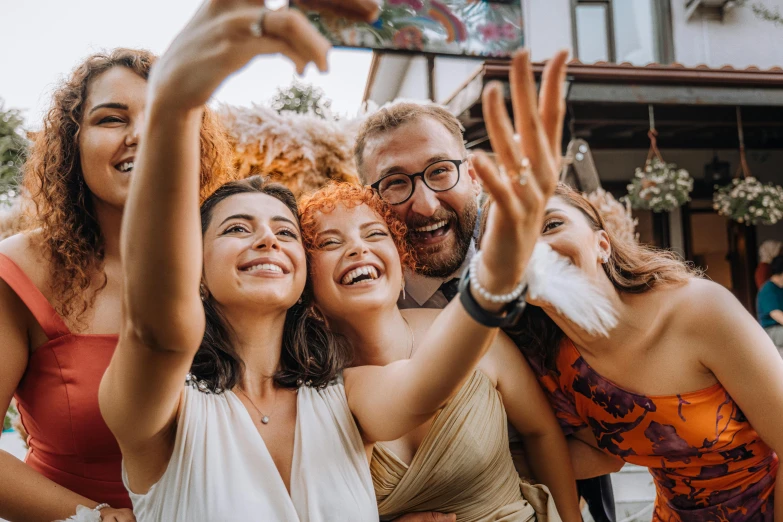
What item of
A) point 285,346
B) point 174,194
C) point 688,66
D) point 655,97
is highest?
point 688,66

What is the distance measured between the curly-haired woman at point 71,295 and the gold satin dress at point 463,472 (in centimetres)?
78

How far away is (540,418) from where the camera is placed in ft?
6.61

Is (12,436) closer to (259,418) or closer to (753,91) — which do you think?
(259,418)

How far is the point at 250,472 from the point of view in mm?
1422

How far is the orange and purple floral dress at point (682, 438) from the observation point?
1875 mm

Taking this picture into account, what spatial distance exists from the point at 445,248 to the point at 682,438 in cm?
106

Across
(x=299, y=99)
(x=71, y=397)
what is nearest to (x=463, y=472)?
(x=71, y=397)

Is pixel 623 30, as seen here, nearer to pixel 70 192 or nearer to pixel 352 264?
pixel 352 264

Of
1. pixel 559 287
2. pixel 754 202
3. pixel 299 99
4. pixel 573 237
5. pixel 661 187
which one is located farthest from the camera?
pixel 754 202

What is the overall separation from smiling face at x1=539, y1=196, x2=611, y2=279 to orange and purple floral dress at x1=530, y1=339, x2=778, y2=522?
34 centimetres

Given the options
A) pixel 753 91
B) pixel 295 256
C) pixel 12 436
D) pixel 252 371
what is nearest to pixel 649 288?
pixel 295 256

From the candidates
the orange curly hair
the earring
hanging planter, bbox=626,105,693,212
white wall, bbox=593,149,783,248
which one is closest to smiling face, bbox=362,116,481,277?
the orange curly hair

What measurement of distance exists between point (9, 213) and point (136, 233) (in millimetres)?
2510

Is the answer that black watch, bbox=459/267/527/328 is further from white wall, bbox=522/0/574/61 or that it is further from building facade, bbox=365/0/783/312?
white wall, bbox=522/0/574/61
